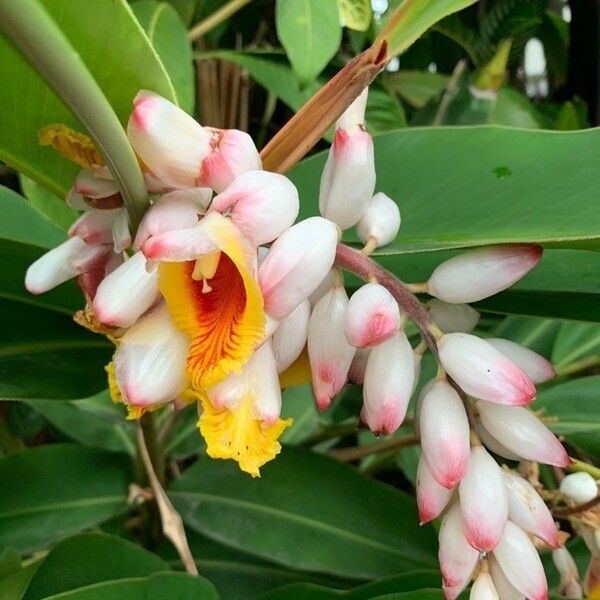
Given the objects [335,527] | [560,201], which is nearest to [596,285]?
[560,201]

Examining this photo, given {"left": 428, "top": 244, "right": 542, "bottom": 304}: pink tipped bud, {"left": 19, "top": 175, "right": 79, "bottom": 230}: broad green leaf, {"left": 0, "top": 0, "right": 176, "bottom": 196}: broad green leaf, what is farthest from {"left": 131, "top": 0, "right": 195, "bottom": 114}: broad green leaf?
{"left": 428, "top": 244, "right": 542, "bottom": 304}: pink tipped bud

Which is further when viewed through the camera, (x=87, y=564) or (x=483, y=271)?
(x=87, y=564)

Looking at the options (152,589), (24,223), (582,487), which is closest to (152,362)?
(152,589)

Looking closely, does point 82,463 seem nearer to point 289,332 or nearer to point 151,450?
point 151,450

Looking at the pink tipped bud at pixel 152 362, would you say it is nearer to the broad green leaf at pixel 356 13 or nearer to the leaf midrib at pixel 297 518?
the leaf midrib at pixel 297 518

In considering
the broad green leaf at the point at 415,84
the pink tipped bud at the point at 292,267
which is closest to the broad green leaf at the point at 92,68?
the pink tipped bud at the point at 292,267

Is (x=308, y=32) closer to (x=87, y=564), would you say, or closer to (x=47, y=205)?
(x=47, y=205)

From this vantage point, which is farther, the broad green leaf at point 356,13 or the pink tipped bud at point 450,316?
the broad green leaf at point 356,13
